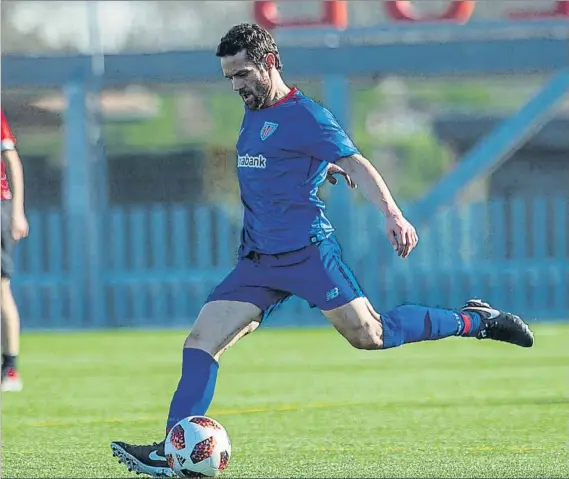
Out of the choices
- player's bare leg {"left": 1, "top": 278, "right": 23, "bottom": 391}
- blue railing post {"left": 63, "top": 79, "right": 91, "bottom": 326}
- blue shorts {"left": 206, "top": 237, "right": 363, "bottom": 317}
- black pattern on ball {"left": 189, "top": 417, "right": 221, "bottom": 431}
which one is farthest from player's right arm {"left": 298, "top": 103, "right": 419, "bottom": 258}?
blue railing post {"left": 63, "top": 79, "right": 91, "bottom": 326}

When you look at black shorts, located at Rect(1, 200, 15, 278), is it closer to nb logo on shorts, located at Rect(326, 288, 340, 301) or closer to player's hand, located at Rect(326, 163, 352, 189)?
player's hand, located at Rect(326, 163, 352, 189)

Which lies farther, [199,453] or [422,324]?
[422,324]

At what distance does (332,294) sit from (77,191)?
11.2 meters

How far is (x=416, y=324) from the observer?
6914 mm

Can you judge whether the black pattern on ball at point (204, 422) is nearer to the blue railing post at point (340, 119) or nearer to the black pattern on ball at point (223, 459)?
the black pattern on ball at point (223, 459)

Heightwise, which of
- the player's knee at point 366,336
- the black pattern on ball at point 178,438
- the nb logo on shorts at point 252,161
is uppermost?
the nb logo on shorts at point 252,161

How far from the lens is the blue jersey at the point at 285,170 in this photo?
6457mm

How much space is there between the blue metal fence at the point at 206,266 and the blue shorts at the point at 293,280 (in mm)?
10882

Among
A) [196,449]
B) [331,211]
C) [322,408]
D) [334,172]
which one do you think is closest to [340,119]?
[331,211]

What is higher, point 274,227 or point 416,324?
point 274,227

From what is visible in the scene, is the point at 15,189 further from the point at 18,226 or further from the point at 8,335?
the point at 8,335

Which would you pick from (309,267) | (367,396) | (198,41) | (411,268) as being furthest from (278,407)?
(198,41)

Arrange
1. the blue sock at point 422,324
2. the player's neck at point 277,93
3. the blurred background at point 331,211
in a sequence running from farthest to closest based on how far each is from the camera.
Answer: the blurred background at point 331,211
the blue sock at point 422,324
the player's neck at point 277,93

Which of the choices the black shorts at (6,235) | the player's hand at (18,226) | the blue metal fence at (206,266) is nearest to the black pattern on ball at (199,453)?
the player's hand at (18,226)
